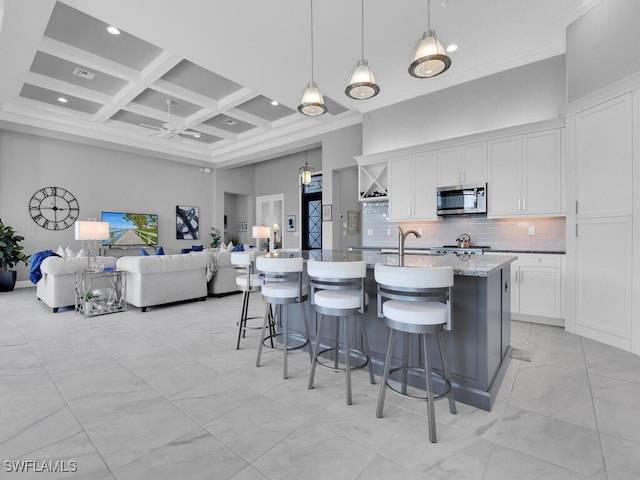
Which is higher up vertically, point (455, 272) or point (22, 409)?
point (455, 272)

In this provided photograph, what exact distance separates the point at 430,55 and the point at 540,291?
10.3 feet

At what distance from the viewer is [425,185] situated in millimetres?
4836

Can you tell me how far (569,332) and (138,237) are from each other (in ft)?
29.6

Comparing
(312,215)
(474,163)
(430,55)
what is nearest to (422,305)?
(430,55)

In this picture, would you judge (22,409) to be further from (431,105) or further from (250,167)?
(250,167)

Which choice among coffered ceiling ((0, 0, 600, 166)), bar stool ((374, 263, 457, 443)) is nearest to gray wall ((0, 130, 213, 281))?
coffered ceiling ((0, 0, 600, 166))

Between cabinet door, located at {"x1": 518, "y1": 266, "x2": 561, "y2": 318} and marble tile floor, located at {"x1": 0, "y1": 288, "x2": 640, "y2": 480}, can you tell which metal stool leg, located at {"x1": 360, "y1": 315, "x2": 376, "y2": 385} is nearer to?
marble tile floor, located at {"x1": 0, "y1": 288, "x2": 640, "y2": 480}

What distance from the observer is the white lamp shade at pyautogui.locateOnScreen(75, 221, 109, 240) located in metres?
4.39

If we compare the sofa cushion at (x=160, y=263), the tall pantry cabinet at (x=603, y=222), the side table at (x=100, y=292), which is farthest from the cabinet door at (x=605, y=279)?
the side table at (x=100, y=292)

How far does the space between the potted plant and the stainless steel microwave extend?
7.91 m

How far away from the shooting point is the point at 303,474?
1430 millimetres

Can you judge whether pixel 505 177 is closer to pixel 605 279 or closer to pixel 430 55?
pixel 605 279

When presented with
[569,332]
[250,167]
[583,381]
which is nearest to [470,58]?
[569,332]

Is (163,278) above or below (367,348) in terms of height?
above
